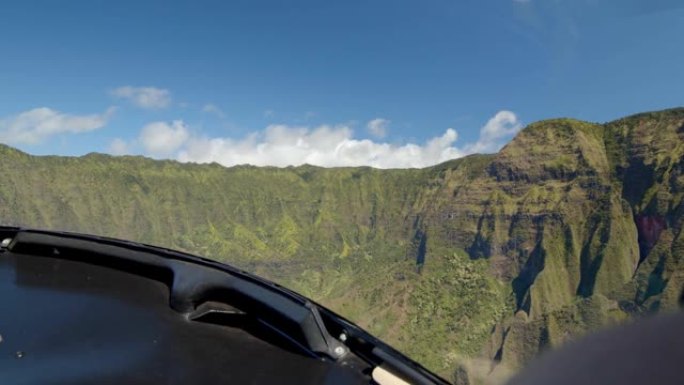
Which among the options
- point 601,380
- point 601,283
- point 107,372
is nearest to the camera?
point 601,380

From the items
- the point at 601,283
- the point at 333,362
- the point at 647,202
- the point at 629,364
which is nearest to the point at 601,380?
the point at 629,364

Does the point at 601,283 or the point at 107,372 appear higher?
the point at 107,372

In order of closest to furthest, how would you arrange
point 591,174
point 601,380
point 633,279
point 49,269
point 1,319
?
1. point 601,380
2. point 1,319
3. point 49,269
4. point 633,279
5. point 591,174

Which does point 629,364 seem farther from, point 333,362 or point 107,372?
point 107,372

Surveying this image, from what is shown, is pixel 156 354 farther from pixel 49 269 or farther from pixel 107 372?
pixel 49 269

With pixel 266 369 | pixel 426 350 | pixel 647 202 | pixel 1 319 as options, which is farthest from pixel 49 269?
pixel 647 202

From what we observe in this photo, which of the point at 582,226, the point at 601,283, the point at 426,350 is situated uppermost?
the point at 582,226

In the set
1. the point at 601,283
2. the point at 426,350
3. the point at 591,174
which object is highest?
the point at 591,174

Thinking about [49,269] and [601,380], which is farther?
[49,269]

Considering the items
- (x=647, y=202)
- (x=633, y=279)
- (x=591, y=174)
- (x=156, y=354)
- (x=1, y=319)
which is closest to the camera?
(x=156, y=354)
